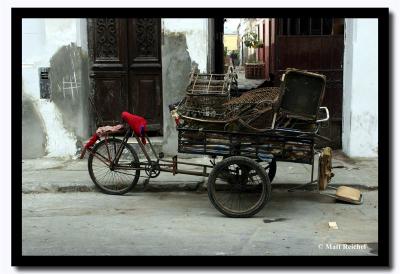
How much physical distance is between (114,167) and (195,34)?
262 cm

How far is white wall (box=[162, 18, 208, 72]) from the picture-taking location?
8195mm

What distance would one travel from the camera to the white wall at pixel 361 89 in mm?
8188

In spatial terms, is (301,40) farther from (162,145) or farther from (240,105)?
(240,105)

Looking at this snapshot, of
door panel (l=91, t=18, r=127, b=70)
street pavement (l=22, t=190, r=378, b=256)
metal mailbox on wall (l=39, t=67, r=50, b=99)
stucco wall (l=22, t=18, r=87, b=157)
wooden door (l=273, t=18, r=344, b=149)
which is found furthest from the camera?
wooden door (l=273, t=18, r=344, b=149)

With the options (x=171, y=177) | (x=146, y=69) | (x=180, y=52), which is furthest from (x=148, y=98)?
(x=171, y=177)

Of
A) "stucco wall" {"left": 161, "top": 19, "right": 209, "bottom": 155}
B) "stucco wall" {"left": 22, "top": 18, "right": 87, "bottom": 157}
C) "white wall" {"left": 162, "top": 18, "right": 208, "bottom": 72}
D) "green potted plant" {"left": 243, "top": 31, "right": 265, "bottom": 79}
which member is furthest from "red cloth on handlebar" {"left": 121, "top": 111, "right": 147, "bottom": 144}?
"green potted plant" {"left": 243, "top": 31, "right": 265, "bottom": 79}

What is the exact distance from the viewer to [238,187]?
6008 mm

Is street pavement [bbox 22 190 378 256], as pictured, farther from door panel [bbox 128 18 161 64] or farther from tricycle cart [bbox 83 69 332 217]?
door panel [bbox 128 18 161 64]

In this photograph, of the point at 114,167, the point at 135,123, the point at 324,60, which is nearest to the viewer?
the point at 135,123

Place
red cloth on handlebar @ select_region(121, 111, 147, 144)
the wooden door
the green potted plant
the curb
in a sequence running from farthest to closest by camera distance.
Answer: the green potted plant < the wooden door < the curb < red cloth on handlebar @ select_region(121, 111, 147, 144)

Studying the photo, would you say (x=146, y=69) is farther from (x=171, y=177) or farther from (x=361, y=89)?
Result: (x=361, y=89)

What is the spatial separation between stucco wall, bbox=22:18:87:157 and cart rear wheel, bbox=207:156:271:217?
10.6 ft

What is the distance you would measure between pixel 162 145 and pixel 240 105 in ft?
9.12

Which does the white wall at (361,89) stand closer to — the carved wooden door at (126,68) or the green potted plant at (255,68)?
the carved wooden door at (126,68)
